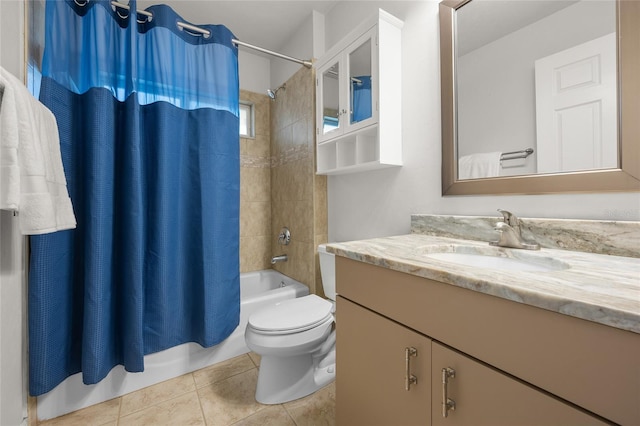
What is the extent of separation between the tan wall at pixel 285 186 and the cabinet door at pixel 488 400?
135 centimetres

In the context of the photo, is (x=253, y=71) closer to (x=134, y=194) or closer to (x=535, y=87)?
(x=134, y=194)

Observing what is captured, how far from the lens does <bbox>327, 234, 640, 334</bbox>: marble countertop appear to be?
16.1 inches

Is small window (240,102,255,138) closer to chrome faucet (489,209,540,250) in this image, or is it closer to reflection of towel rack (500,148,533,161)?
reflection of towel rack (500,148,533,161)

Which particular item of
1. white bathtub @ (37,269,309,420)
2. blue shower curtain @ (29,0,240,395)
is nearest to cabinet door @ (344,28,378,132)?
blue shower curtain @ (29,0,240,395)

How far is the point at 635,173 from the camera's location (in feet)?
2.48

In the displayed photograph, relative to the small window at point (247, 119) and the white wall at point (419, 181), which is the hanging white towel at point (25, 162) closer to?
the white wall at point (419, 181)

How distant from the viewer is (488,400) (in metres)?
0.55

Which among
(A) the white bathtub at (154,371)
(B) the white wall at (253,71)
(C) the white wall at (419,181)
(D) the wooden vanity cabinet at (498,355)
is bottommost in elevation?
(A) the white bathtub at (154,371)

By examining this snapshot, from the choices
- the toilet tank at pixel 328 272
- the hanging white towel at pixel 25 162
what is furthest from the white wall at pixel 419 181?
the hanging white towel at pixel 25 162

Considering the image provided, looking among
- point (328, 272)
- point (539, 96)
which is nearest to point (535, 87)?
point (539, 96)

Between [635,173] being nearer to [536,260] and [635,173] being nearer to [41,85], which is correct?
[536,260]

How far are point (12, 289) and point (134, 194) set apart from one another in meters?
0.55

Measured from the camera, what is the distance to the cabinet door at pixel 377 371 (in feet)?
2.26

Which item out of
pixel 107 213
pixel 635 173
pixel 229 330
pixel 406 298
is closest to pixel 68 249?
pixel 107 213
